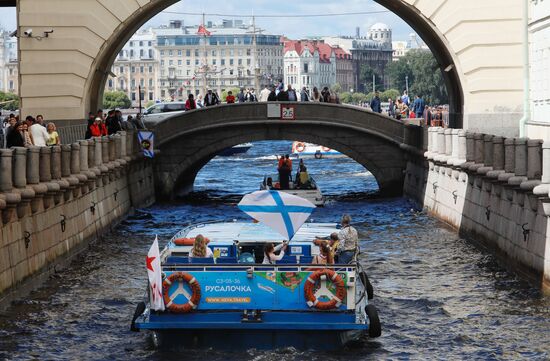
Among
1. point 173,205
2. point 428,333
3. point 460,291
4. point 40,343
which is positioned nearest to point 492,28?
point 173,205

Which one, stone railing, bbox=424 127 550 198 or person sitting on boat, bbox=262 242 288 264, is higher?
stone railing, bbox=424 127 550 198

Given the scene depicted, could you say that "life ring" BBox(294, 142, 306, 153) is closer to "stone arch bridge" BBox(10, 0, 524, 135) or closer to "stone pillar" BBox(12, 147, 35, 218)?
"stone arch bridge" BBox(10, 0, 524, 135)

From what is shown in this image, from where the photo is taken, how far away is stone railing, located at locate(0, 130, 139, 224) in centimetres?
2884

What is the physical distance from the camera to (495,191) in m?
34.7

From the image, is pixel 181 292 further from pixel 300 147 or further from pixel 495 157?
pixel 300 147

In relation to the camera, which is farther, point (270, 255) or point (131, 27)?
point (131, 27)

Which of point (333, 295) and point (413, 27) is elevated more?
point (413, 27)

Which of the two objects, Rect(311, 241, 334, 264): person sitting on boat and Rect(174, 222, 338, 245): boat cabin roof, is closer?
Rect(311, 241, 334, 264): person sitting on boat

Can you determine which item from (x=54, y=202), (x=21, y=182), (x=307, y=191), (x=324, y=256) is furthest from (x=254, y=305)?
(x=307, y=191)

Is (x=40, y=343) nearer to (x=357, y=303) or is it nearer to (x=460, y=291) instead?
(x=357, y=303)

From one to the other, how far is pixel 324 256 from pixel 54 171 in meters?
11.2

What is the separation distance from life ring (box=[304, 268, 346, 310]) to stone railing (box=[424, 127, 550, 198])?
5.85 m

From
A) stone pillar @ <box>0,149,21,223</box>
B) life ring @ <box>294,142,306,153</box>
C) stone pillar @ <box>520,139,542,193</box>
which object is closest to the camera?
stone pillar @ <box>0,149,21,223</box>

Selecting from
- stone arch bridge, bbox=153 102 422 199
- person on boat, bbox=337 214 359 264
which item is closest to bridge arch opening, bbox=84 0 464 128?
stone arch bridge, bbox=153 102 422 199
